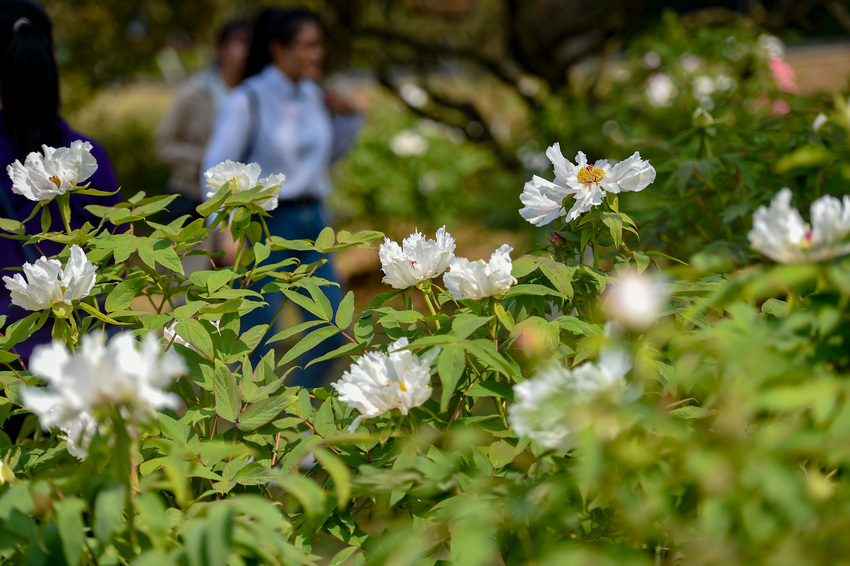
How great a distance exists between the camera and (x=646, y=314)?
751 mm

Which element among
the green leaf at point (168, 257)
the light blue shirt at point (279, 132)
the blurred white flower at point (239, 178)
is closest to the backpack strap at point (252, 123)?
the light blue shirt at point (279, 132)

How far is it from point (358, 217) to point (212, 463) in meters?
5.18

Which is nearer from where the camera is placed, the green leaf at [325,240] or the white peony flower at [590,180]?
the white peony flower at [590,180]

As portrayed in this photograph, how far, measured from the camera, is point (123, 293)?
116cm

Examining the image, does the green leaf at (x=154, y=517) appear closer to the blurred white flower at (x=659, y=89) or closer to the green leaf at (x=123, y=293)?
the green leaf at (x=123, y=293)

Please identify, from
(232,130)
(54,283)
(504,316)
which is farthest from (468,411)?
(232,130)

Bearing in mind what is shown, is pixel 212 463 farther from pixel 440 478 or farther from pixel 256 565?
pixel 440 478

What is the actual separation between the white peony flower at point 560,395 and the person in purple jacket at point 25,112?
1.32m

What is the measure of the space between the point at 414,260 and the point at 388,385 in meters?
0.24

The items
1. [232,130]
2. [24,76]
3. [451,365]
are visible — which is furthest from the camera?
[232,130]

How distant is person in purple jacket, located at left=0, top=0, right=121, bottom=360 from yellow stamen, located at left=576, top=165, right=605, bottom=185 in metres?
1.15

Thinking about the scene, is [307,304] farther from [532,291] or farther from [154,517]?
[154,517]

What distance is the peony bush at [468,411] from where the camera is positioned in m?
0.67

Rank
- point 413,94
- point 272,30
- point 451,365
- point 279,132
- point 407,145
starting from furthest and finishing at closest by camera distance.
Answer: point 413,94 < point 407,145 < point 272,30 < point 279,132 < point 451,365
